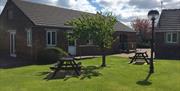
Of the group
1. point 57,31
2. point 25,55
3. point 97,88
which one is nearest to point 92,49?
point 57,31

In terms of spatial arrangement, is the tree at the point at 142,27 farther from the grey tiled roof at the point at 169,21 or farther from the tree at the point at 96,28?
the tree at the point at 96,28

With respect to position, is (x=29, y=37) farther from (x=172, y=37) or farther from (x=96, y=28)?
(x=172, y=37)

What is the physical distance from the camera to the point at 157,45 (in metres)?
29.9

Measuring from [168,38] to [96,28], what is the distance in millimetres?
13746

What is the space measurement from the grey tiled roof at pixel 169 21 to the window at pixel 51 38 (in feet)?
37.7

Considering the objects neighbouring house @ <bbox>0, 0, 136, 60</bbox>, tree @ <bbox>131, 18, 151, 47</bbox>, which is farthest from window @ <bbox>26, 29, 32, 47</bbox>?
tree @ <bbox>131, 18, 151, 47</bbox>

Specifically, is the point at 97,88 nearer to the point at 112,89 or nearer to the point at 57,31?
the point at 112,89

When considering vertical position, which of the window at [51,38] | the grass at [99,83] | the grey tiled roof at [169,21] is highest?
the grey tiled roof at [169,21]

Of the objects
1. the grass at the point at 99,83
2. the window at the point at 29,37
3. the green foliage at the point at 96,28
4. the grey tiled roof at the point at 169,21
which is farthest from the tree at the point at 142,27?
the grass at the point at 99,83

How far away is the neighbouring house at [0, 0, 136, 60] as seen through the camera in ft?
79.5

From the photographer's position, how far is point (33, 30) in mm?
23906

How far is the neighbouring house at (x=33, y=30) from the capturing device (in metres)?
24.2

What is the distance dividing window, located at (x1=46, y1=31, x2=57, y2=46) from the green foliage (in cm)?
Result: 671

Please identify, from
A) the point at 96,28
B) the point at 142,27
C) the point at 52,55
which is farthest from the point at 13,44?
the point at 142,27
